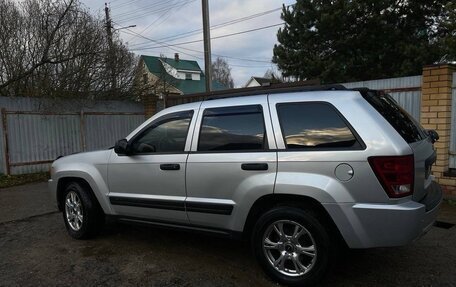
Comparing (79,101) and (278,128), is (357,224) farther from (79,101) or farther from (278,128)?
(79,101)

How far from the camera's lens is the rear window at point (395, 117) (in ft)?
11.4

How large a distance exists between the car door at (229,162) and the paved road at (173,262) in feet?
1.75

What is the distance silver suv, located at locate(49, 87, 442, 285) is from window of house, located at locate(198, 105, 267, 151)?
0.04 feet

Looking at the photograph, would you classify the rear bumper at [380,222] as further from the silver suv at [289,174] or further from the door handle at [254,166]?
the door handle at [254,166]

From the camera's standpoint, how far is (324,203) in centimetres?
337

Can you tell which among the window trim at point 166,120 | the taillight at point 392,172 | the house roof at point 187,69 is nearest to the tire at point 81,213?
A: the window trim at point 166,120

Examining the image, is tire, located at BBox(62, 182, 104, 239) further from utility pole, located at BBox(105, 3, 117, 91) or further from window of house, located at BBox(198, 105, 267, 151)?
utility pole, located at BBox(105, 3, 117, 91)

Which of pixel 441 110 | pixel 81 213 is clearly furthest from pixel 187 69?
pixel 81 213

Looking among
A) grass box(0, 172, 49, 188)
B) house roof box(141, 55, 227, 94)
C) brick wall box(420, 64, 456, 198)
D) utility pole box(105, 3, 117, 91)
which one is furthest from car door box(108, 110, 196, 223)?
house roof box(141, 55, 227, 94)

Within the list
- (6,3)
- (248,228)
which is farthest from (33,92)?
(248,228)

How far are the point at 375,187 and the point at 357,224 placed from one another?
1.12 ft

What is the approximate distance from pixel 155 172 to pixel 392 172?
2.44 meters

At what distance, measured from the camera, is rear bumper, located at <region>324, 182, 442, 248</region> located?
10.4ft

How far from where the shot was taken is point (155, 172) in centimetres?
441
